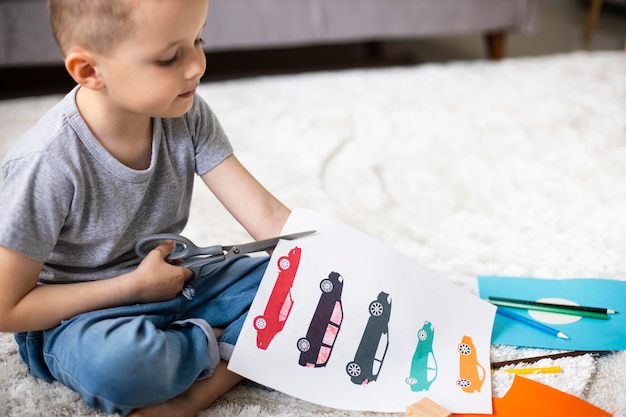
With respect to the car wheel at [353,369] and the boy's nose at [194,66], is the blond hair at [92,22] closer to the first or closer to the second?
the boy's nose at [194,66]

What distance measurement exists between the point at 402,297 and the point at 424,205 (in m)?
0.52

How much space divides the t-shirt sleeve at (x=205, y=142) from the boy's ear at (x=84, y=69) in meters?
0.16

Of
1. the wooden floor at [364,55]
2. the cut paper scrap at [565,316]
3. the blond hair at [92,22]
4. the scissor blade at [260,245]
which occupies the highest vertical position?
the blond hair at [92,22]

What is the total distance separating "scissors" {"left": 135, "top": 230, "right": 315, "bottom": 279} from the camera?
0.79 meters

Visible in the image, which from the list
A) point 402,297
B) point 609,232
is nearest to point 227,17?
point 609,232

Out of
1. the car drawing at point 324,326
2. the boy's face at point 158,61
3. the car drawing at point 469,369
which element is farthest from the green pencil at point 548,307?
the boy's face at point 158,61

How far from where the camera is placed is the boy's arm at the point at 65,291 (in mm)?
686

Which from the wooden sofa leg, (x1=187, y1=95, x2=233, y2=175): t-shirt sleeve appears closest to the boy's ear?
(x1=187, y1=95, x2=233, y2=175): t-shirt sleeve

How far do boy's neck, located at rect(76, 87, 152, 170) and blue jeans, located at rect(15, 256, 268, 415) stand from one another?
0.57 ft

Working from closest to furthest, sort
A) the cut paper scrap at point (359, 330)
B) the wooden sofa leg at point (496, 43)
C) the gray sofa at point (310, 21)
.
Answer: the cut paper scrap at point (359, 330) → the gray sofa at point (310, 21) → the wooden sofa leg at point (496, 43)

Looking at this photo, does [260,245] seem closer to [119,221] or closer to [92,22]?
[119,221]

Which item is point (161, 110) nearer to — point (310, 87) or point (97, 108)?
point (97, 108)

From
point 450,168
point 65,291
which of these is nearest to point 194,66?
point 65,291

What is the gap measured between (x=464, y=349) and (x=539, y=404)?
11 cm
